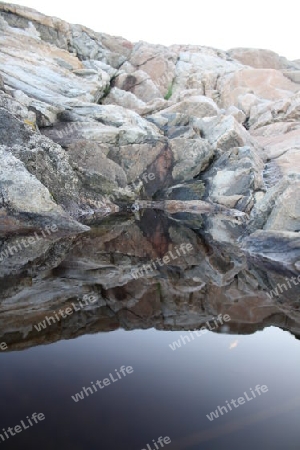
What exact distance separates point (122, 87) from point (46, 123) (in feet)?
67.9

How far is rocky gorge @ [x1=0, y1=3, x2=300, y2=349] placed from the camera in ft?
33.4

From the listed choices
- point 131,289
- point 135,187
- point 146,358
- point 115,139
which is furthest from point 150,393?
point 115,139

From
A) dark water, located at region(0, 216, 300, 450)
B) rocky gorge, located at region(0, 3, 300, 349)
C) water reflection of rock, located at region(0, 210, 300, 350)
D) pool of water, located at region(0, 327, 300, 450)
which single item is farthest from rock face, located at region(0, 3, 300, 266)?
pool of water, located at region(0, 327, 300, 450)

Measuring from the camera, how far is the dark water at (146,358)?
5.15m

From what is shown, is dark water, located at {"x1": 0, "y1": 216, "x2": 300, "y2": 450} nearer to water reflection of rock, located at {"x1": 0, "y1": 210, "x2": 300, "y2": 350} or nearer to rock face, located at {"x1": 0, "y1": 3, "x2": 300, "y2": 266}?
water reflection of rock, located at {"x1": 0, "y1": 210, "x2": 300, "y2": 350}

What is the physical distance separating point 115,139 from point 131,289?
58.5 ft

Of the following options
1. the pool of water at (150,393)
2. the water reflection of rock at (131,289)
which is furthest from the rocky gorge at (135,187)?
the pool of water at (150,393)

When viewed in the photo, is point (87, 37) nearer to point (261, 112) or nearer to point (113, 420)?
point (261, 112)

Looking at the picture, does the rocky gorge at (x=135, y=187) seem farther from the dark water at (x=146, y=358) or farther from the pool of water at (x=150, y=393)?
the pool of water at (x=150, y=393)

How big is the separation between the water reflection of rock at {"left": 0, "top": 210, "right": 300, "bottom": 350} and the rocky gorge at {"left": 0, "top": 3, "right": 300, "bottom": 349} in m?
0.05

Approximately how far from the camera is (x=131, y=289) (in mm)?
11062

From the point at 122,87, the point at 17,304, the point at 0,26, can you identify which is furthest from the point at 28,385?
the point at 122,87

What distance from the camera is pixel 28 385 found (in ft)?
19.4

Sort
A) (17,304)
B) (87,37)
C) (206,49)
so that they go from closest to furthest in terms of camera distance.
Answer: (17,304)
(87,37)
(206,49)
